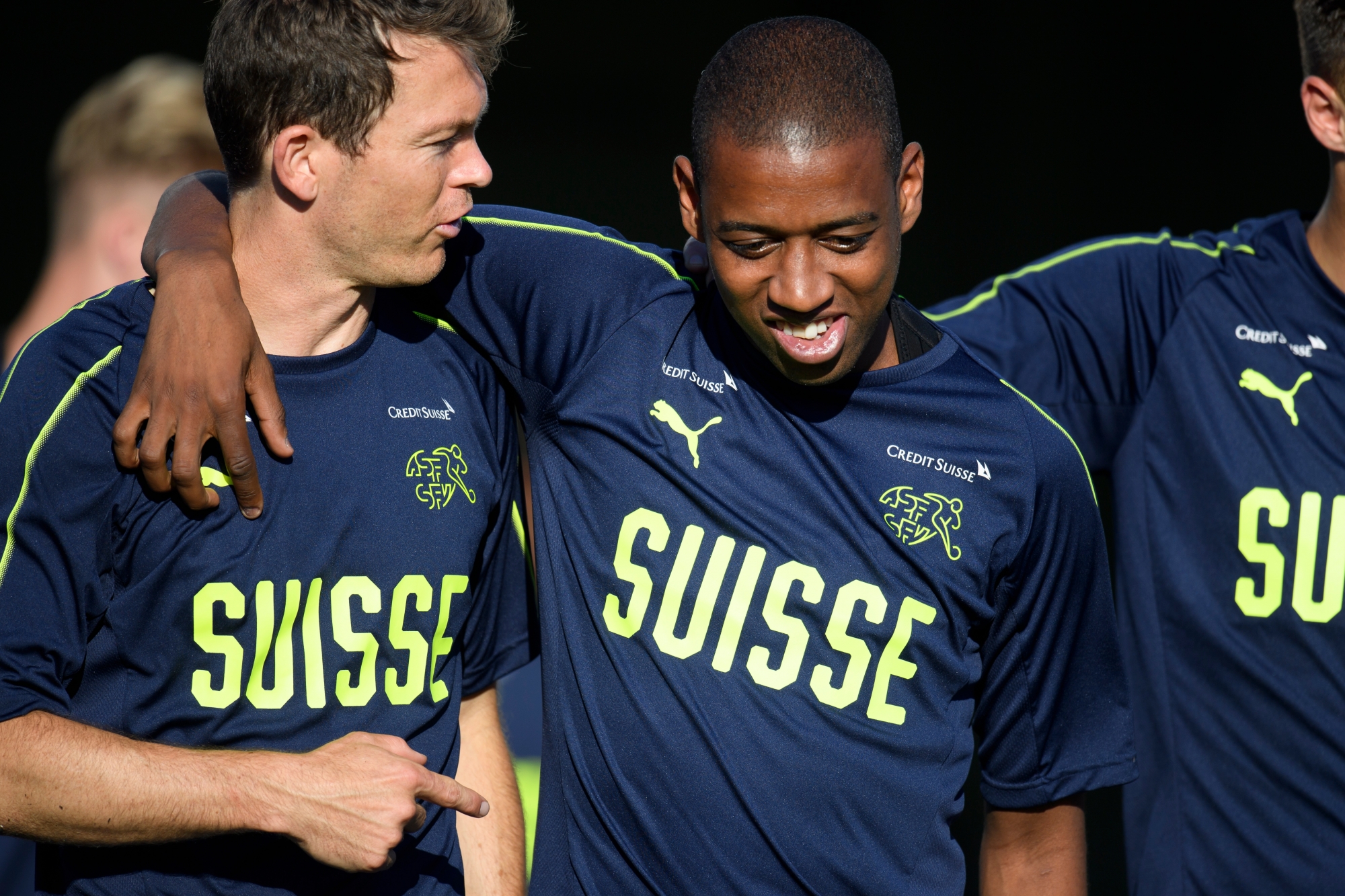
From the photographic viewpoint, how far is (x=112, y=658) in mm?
1669

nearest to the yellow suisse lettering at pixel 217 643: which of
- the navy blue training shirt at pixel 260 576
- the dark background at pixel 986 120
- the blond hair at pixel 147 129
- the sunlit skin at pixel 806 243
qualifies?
the navy blue training shirt at pixel 260 576

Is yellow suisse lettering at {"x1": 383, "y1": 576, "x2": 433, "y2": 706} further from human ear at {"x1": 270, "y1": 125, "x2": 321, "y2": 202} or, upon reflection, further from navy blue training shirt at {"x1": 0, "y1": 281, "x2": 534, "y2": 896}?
human ear at {"x1": 270, "y1": 125, "x2": 321, "y2": 202}

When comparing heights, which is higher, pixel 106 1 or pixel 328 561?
pixel 106 1

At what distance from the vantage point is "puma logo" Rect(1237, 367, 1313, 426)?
2.12 meters

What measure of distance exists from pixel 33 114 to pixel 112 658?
9.79 feet

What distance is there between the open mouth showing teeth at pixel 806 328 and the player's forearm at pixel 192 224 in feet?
2.45

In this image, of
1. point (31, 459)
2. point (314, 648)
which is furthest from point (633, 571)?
point (31, 459)

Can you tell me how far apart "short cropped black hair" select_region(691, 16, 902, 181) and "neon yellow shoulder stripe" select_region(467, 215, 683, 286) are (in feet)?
0.66

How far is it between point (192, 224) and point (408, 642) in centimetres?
67

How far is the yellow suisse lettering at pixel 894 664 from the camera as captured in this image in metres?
1.75

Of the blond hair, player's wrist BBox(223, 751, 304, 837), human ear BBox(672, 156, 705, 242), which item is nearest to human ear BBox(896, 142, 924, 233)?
human ear BBox(672, 156, 705, 242)

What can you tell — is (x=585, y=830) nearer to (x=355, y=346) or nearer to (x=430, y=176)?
(x=355, y=346)

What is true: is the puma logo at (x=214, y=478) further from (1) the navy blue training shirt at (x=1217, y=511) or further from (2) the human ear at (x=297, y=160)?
(1) the navy blue training shirt at (x=1217, y=511)

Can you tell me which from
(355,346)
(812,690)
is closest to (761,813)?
(812,690)
